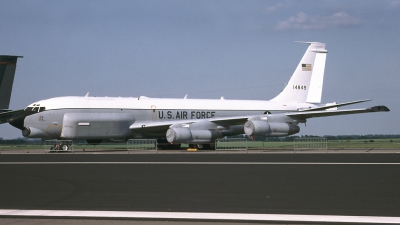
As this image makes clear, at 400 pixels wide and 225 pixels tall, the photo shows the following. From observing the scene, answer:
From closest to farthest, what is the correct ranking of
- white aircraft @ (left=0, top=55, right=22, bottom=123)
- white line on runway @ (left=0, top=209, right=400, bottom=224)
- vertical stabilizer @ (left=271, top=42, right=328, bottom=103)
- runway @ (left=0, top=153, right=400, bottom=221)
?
white line on runway @ (left=0, top=209, right=400, bottom=224) < runway @ (left=0, top=153, right=400, bottom=221) < white aircraft @ (left=0, top=55, right=22, bottom=123) < vertical stabilizer @ (left=271, top=42, right=328, bottom=103)

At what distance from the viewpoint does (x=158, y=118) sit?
123 feet

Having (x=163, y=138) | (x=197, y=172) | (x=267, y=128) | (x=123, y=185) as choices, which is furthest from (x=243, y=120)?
(x=123, y=185)

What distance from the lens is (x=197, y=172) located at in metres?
15.9

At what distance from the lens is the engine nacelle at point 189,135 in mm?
34500

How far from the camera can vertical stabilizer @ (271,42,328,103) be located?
4400cm

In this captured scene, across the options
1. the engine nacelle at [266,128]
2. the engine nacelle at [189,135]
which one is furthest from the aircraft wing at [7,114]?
the engine nacelle at [266,128]

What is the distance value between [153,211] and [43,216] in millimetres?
1637

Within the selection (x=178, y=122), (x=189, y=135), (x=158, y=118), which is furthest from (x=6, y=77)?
(x=189, y=135)

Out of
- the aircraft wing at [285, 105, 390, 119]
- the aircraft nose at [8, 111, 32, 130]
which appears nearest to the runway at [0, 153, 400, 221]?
the aircraft nose at [8, 111, 32, 130]

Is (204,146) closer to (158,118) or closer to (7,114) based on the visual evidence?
(158,118)

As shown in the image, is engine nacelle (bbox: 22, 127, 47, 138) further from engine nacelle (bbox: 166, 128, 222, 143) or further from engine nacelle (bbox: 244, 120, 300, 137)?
engine nacelle (bbox: 244, 120, 300, 137)

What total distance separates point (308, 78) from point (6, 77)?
22.4m

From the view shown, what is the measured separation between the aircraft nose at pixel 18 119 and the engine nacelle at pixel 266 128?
1327 cm

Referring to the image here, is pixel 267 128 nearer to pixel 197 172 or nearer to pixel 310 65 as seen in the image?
pixel 310 65
